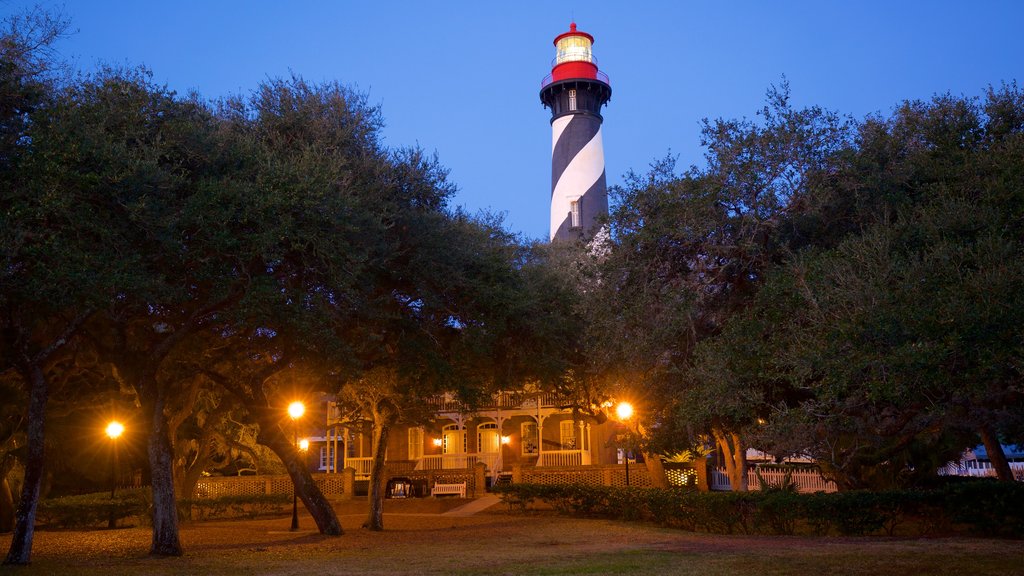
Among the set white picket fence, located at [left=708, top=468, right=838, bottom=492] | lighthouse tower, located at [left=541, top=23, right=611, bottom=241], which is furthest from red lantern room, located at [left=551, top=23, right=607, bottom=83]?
white picket fence, located at [left=708, top=468, right=838, bottom=492]

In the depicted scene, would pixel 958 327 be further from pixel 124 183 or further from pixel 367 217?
pixel 124 183

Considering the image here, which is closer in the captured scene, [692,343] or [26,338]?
[26,338]

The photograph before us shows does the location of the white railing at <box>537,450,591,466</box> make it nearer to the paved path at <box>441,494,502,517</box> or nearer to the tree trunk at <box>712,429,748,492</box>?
the paved path at <box>441,494,502,517</box>

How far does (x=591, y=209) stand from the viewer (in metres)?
45.3

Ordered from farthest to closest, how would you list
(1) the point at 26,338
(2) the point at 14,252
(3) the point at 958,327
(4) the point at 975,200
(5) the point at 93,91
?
(5) the point at 93,91, (1) the point at 26,338, (4) the point at 975,200, (2) the point at 14,252, (3) the point at 958,327

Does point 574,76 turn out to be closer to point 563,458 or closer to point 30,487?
point 563,458

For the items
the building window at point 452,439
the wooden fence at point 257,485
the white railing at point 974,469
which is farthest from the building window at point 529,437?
the white railing at point 974,469

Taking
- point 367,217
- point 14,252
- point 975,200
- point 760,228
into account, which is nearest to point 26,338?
point 14,252

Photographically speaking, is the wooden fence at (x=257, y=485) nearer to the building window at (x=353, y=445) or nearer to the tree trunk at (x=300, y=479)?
the building window at (x=353, y=445)

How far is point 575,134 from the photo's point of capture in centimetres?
4734

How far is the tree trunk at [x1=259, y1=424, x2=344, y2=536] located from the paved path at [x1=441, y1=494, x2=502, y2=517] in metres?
9.64

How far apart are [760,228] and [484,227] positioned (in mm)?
9526

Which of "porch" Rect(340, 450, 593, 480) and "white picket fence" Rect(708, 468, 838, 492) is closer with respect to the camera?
"white picket fence" Rect(708, 468, 838, 492)

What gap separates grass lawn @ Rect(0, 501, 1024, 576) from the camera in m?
12.5
